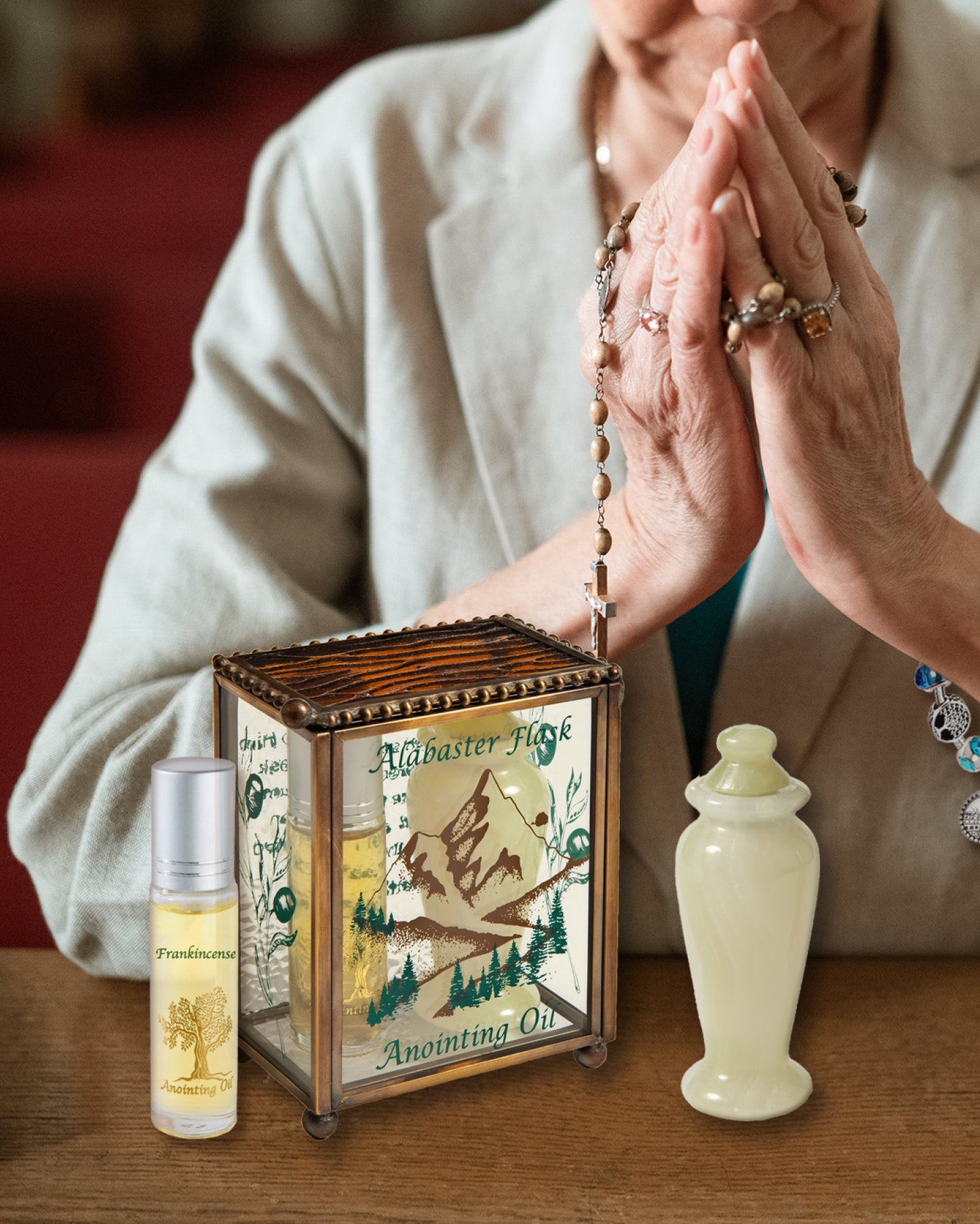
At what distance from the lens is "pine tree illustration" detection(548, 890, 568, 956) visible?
0.54 metres

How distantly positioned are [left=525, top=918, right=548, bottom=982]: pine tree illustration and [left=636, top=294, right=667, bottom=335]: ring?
0.25 meters

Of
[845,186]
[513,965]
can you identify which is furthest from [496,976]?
[845,186]

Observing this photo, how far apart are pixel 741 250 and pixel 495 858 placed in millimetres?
260

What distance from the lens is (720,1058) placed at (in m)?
0.55

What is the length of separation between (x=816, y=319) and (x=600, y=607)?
16 centimetres

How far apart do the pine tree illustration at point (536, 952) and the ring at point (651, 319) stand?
0.83ft

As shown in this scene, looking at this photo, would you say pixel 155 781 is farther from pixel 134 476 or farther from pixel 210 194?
pixel 210 194

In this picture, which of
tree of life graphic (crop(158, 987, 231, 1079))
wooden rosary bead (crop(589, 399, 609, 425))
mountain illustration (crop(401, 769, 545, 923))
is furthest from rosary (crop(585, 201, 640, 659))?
tree of life graphic (crop(158, 987, 231, 1079))

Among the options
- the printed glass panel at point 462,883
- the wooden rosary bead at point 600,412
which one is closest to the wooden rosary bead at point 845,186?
the wooden rosary bead at point 600,412

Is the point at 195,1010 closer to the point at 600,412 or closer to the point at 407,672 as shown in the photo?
the point at 407,672

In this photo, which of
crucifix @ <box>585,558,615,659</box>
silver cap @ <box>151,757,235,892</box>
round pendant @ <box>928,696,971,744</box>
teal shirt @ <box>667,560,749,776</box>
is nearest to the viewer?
silver cap @ <box>151,757,235,892</box>

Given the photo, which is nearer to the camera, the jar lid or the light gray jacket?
the jar lid

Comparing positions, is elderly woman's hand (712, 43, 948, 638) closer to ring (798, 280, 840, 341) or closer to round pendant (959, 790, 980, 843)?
ring (798, 280, 840, 341)

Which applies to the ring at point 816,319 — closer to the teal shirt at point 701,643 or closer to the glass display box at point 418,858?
the glass display box at point 418,858
